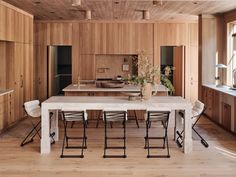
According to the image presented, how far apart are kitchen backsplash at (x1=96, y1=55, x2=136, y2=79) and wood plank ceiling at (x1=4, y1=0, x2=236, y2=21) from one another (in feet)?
7.53

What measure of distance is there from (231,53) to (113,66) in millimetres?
4073

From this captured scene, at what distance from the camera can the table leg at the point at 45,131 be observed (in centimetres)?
566

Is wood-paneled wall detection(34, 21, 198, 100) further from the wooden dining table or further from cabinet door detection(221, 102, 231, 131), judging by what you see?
the wooden dining table

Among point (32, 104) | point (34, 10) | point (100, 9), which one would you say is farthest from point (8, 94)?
point (100, 9)

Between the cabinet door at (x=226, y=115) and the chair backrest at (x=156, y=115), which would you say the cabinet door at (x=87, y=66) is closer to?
the cabinet door at (x=226, y=115)

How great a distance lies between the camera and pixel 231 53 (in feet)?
28.8

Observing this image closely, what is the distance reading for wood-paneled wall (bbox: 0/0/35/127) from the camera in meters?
7.39

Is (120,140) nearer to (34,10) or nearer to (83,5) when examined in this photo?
(83,5)

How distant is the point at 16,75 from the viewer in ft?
26.7

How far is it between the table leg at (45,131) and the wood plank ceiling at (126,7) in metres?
2.58

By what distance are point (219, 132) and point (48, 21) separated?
6.35m

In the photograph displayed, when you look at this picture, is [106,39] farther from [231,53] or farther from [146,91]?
[146,91]

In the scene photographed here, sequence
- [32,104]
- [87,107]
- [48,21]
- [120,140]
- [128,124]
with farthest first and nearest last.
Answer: [48,21] → [128,124] → [120,140] → [32,104] → [87,107]

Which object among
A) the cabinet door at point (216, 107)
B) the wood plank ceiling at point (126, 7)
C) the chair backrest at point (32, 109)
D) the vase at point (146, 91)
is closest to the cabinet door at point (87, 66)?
the wood plank ceiling at point (126, 7)
